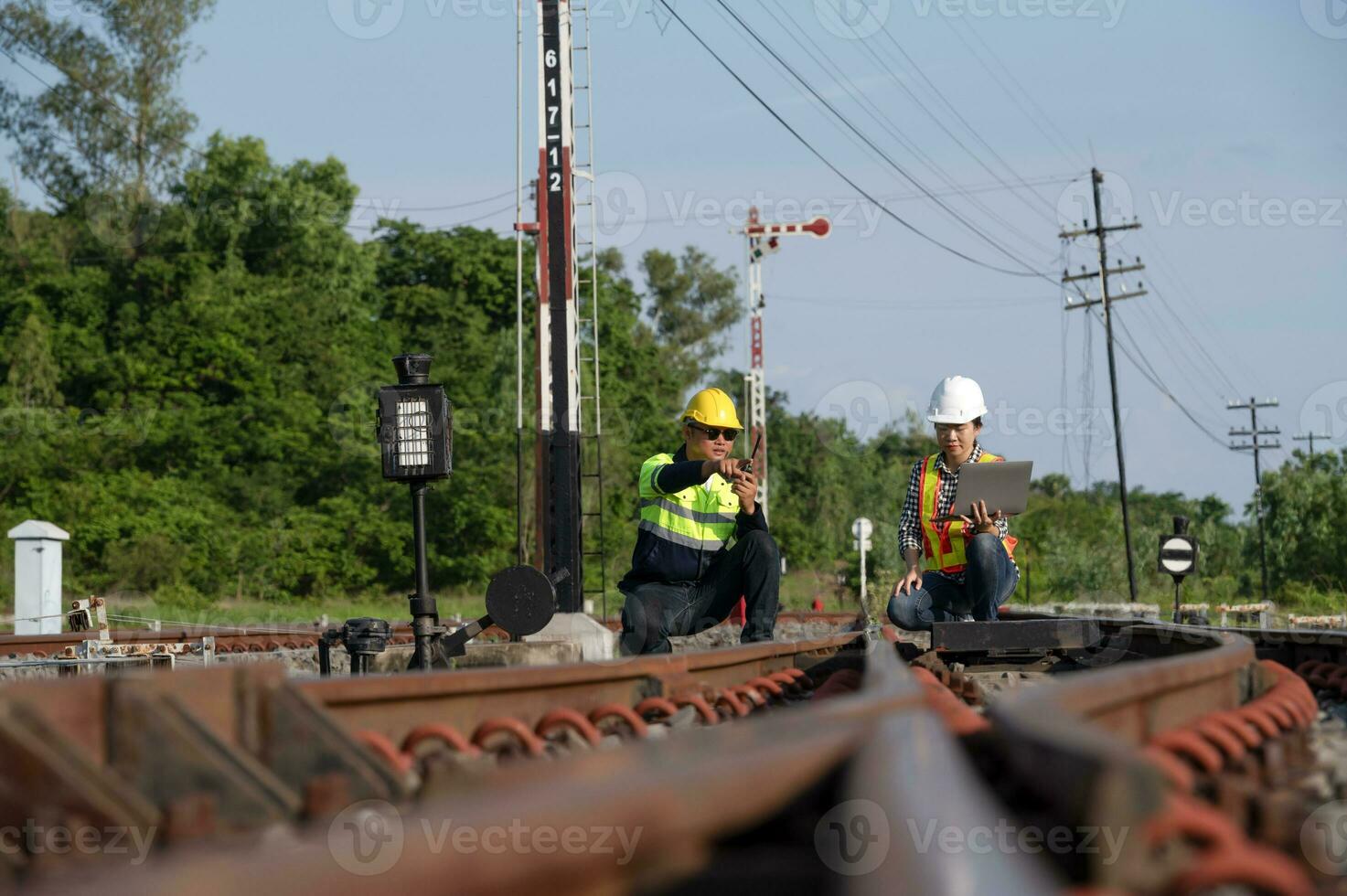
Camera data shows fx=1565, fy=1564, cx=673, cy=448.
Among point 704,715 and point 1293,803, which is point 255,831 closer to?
point 1293,803

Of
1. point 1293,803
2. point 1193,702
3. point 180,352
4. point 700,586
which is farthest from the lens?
point 180,352

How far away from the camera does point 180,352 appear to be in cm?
5316

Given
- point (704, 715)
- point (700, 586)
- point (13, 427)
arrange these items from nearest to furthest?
1. point (704, 715)
2. point (700, 586)
3. point (13, 427)

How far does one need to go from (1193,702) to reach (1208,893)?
A: 238 cm

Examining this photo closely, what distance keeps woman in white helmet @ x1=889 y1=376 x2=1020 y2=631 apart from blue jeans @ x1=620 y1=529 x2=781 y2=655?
697mm

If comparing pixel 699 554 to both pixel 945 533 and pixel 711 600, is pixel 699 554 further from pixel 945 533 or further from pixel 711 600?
pixel 945 533

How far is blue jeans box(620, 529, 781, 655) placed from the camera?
7.79m

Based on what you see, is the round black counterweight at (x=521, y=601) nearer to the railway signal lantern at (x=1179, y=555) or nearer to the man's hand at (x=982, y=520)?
the man's hand at (x=982, y=520)

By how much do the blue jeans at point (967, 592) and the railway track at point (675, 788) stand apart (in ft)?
12.2

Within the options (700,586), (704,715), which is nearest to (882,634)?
(700,586)
